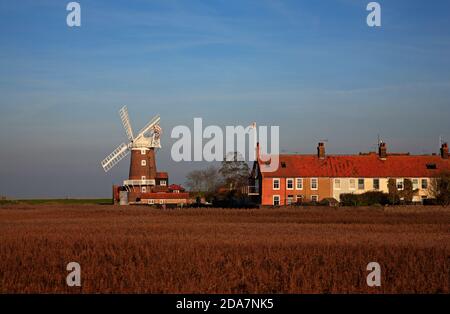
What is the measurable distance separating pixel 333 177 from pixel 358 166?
364cm

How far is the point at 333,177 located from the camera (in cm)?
8512

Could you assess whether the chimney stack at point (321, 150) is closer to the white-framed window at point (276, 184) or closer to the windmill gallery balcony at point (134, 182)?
the white-framed window at point (276, 184)

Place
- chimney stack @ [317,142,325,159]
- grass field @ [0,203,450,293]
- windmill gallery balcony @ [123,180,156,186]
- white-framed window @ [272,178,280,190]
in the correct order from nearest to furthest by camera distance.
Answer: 1. grass field @ [0,203,450,293]
2. white-framed window @ [272,178,280,190]
3. chimney stack @ [317,142,325,159]
4. windmill gallery balcony @ [123,180,156,186]

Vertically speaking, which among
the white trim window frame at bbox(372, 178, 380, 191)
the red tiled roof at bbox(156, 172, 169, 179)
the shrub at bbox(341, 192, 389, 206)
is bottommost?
the shrub at bbox(341, 192, 389, 206)

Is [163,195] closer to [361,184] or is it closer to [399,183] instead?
[361,184]

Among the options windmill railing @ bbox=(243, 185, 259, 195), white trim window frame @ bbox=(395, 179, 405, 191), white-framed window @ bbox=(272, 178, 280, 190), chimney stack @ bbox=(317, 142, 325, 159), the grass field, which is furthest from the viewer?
windmill railing @ bbox=(243, 185, 259, 195)

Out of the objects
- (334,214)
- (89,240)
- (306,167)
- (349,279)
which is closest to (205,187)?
(306,167)

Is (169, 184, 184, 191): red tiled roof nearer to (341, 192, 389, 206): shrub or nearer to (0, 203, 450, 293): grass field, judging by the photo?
(341, 192, 389, 206): shrub

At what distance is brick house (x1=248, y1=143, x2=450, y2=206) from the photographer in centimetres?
8425

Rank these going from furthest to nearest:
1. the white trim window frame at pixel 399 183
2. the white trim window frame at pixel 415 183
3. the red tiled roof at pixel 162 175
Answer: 1. the red tiled roof at pixel 162 175
2. the white trim window frame at pixel 415 183
3. the white trim window frame at pixel 399 183

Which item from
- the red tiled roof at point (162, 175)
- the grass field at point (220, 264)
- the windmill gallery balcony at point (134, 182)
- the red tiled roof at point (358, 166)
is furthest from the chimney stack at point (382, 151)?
the grass field at point (220, 264)

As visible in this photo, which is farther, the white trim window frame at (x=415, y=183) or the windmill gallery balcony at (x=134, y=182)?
the windmill gallery balcony at (x=134, y=182)

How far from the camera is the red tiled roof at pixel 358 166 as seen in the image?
85250mm

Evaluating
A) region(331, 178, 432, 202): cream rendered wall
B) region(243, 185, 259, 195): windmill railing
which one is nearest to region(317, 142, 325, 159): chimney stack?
region(331, 178, 432, 202): cream rendered wall
